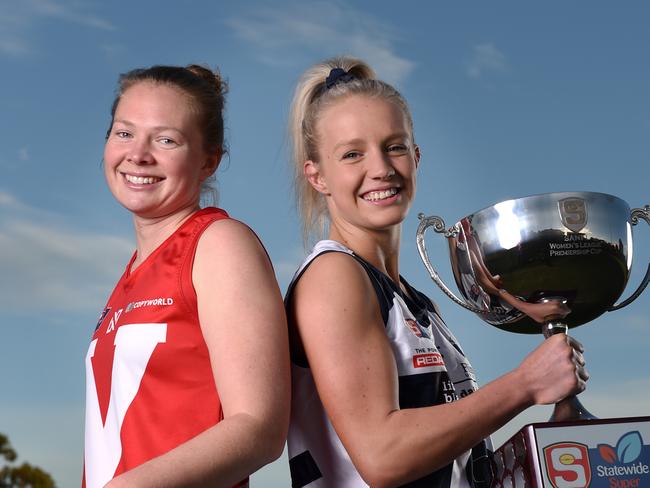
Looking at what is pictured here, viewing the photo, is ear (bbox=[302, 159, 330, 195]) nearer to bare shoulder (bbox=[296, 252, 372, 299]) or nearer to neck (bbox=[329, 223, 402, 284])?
neck (bbox=[329, 223, 402, 284])

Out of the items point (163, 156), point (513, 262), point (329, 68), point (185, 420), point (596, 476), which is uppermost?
point (329, 68)

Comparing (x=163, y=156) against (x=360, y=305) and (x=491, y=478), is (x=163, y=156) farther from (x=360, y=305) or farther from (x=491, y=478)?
(x=491, y=478)

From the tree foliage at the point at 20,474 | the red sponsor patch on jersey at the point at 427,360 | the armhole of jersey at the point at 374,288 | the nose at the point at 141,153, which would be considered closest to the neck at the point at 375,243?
the armhole of jersey at the point at 374,288

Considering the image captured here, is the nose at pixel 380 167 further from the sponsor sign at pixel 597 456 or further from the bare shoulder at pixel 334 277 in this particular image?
the sponsor sign at pixel 597 456

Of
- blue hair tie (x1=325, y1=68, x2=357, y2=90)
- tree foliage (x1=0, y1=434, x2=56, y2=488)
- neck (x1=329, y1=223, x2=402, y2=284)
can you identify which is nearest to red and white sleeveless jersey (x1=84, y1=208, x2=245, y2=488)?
neck (x1=329, y1=223, x2=402, y2=284)

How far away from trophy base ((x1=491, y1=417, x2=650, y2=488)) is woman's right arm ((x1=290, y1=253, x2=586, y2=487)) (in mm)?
78

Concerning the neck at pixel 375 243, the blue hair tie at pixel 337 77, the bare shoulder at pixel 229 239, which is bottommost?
the bare shoulder at pixel 229 239

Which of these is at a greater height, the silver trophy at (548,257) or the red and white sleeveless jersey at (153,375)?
the silver trophy at (548,257)

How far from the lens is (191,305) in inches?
62.8

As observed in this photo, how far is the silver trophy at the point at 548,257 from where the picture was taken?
1818 mm

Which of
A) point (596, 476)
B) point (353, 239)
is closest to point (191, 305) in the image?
point (353, 239)

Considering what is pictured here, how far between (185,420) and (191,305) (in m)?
0.21

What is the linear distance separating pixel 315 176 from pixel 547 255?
1.86 ft

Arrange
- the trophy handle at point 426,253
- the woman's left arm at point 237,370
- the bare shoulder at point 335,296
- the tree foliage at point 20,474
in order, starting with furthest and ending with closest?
the tree foliage at point 20,474 → the trophy handle at point 426,253 → the bare shoulder at point 335,296 → the woman's left arm at point 237,370
